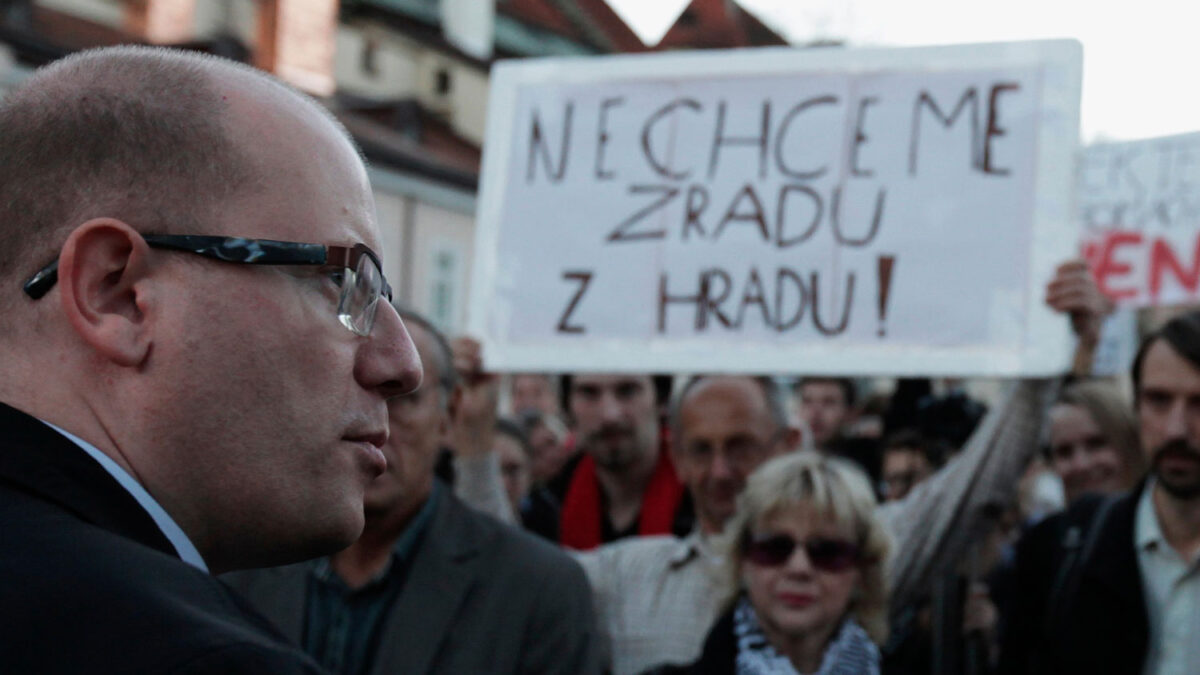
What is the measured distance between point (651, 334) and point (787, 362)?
0.41m

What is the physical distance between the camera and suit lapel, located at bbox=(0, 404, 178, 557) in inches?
43.0

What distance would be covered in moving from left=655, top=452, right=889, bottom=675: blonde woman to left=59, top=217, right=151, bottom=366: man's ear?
2219mm

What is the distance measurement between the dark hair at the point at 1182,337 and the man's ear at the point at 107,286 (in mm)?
3108

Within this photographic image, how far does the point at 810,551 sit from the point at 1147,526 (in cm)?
90

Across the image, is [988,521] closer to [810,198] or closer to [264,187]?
[810,198]

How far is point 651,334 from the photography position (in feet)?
12.7

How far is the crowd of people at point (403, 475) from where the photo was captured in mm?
1184

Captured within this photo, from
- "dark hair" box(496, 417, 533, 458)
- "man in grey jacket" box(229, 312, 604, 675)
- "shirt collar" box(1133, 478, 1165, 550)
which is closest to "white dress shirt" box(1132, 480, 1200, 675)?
"shirt collar" box(1133, 478, 1165, 550)

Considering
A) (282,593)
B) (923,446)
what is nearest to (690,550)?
(282,593)

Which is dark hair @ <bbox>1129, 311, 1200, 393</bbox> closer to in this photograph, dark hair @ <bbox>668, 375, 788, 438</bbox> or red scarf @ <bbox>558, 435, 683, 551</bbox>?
dark hair @ <bbox>668, 375, 788, 438</bbox>

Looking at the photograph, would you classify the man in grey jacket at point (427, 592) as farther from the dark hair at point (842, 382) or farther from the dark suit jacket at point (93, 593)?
the dark hair at point (842, 382)

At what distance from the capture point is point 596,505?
15.0ft

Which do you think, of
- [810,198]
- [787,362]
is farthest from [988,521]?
[810,198]

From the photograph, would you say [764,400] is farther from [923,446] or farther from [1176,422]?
[923,446]
